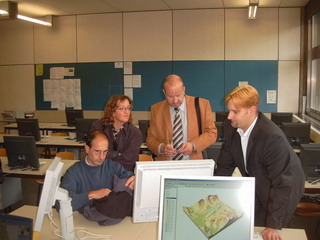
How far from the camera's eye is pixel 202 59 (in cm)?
752

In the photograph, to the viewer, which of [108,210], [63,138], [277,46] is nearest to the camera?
[108,210]

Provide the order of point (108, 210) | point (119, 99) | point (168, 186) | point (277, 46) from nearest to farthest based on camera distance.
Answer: point (168, 186) < point (108, 210) < point (119, 99) < point (277, 46)

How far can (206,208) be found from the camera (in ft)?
4.78

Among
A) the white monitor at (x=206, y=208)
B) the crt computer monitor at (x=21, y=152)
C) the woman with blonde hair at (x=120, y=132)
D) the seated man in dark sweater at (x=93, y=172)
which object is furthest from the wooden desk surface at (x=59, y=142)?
the white monitor at (x=206, y=208)

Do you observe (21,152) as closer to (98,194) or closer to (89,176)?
(89,176)

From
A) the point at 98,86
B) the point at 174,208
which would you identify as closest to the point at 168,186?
the point at 174,208

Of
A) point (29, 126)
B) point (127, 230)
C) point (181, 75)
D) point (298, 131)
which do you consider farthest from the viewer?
point (181, 75)

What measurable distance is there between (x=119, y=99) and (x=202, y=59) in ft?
16.4

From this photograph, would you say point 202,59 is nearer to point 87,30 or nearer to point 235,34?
point 235,34

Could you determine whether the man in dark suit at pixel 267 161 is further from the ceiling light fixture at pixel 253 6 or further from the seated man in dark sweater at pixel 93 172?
the ceiling light fixture at pixel 253 6

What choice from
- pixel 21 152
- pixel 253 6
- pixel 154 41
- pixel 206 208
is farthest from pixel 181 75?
pixel 206 208

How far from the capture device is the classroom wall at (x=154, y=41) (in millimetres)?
7199

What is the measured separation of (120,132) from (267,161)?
140cm

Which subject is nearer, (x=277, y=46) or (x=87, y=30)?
(x=277, y=46)
